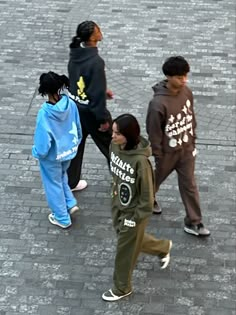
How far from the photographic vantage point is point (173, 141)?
5.05 metres

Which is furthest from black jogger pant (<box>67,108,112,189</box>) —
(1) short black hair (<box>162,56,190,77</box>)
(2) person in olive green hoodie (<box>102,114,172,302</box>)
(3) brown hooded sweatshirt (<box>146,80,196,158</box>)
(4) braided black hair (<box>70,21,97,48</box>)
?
(2) person in olive green hoodie (<box>102,114,172,302</box>)

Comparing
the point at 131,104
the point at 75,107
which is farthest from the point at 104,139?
the point at 131,104

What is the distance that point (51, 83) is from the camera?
493 cm

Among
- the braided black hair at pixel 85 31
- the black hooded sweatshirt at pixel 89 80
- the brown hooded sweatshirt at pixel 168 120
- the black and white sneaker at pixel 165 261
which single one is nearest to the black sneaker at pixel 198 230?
the black and white sneaker at pixel 165 261

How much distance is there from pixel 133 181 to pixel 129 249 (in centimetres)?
62

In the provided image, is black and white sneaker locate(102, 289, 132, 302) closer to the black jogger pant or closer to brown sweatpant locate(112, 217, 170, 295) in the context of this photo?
brown sweatpant locate(112, 217, 170, 295)

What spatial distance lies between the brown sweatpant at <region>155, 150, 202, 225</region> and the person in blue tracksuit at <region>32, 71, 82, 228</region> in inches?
30.2

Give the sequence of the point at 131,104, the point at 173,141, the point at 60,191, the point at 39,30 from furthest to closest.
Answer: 1. the point at 39,30
2. the point at 131,104
3. the point at 60,191
4. the point at 173,141

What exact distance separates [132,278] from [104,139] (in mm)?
1348

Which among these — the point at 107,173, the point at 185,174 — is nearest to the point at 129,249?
the point at 185,174

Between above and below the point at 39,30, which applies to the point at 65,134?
below

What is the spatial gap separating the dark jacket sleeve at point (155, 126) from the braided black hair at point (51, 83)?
2.40 ft

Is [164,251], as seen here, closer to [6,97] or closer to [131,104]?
[131,104]

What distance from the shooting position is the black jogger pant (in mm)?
5656
